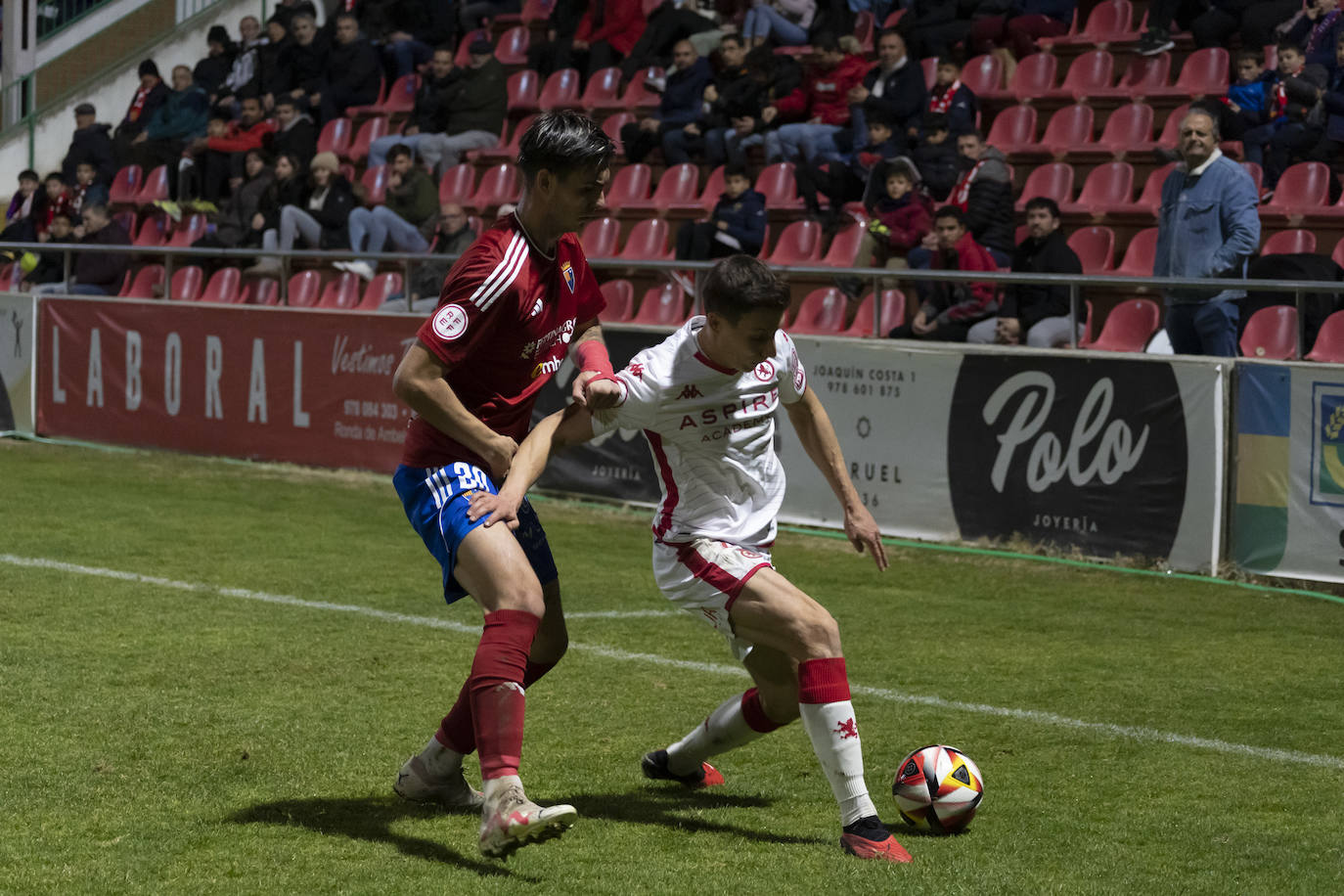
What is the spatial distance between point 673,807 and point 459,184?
1310 cm

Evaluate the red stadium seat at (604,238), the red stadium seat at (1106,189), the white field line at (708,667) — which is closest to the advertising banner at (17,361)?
the red stadium seat at (604,238)

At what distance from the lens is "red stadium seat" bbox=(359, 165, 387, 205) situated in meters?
17.0

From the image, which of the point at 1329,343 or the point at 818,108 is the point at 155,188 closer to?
the point at 818,108

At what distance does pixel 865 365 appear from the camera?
35.3 ft

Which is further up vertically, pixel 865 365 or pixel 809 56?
pixel 809 56

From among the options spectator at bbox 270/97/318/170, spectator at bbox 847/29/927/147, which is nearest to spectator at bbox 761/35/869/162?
spectator at bbox 847/29/927/147

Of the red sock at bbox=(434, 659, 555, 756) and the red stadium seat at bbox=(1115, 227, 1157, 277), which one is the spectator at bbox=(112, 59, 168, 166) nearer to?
the red stadium seat at bbox=(1115, 227, 1157, 277)

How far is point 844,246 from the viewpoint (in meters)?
13.2

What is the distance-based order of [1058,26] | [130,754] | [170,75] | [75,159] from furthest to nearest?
[170,75]
[75,159]
[1058,26]
[130,754]

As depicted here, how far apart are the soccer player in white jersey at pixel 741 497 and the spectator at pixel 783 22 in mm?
11735

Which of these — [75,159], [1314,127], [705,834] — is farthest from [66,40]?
[705,834]

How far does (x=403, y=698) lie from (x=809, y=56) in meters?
10.7

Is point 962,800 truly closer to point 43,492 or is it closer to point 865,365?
point 865,365

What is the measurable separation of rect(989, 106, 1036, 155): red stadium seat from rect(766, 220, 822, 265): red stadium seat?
1.84 m
